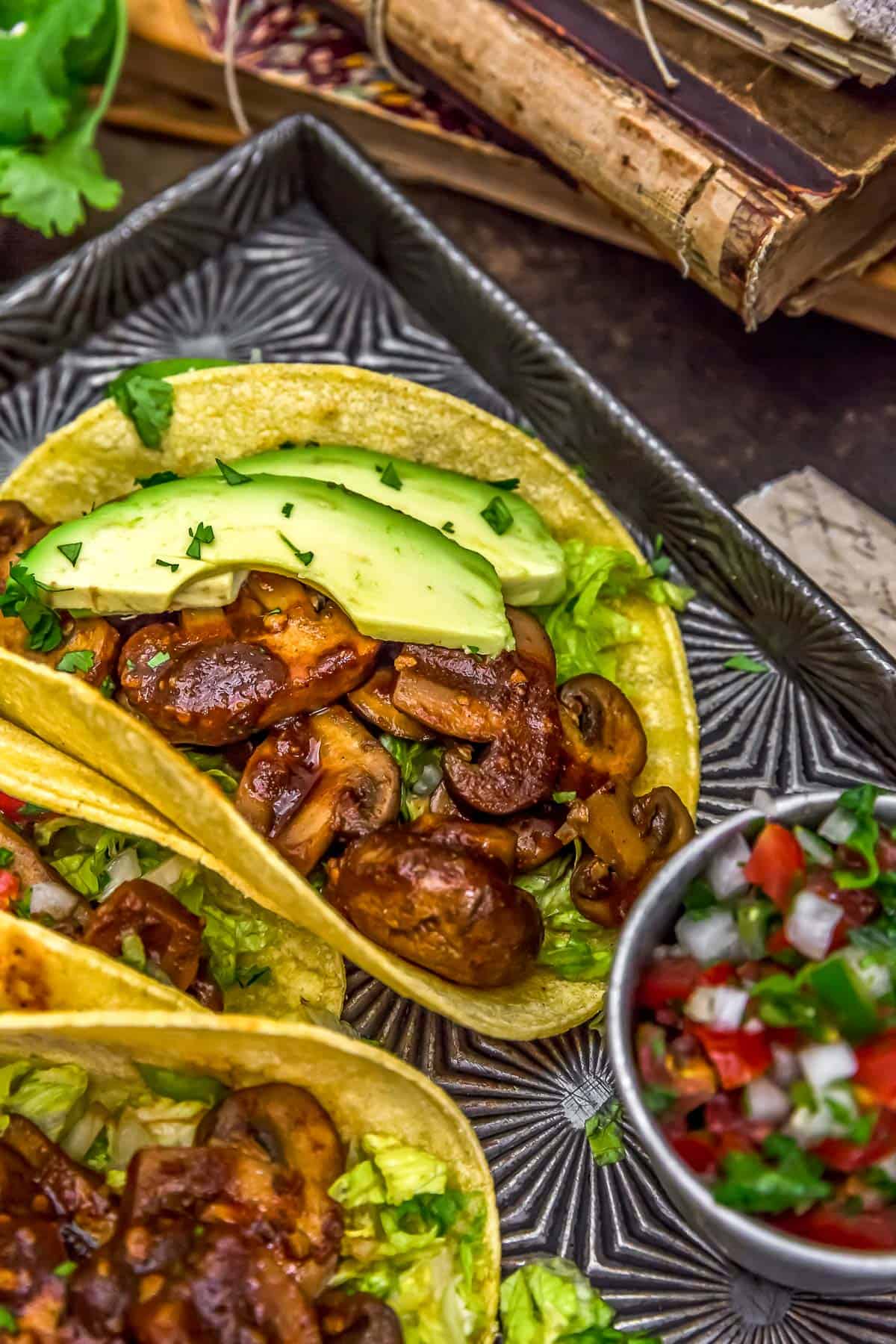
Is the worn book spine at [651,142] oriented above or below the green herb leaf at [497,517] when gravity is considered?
above

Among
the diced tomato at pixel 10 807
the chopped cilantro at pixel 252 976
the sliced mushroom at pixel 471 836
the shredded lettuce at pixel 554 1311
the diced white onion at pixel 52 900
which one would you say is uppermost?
the sliced mushroom at pixel 471 836

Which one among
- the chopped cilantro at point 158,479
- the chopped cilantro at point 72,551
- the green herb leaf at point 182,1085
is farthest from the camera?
the chopped cilantro at point 158,479

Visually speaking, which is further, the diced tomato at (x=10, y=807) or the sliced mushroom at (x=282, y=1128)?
the diced tomato at (x=10, y=807)

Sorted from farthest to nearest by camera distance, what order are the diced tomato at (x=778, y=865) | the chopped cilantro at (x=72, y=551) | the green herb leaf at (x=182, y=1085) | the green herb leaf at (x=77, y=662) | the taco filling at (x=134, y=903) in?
the green herb leaf at (x=77, y=662) < the chopped cilantro at (x=72, y=551) < the taco filling at (x=134, y=903) < the green herb leaf at (x=182, y=1085) < the diced tomato at (x=778, y=865)

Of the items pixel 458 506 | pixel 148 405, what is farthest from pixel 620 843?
pixel 148 405

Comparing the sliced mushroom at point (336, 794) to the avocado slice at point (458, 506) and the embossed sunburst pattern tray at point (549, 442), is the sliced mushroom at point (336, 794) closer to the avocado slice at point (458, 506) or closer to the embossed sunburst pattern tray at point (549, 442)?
the embossed sunburst pattern tray at point (549, 442)

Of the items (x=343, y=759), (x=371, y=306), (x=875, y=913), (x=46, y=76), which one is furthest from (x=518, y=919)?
(x=46, y=76)

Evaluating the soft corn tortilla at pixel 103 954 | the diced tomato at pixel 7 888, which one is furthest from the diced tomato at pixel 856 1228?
the diced tomato at pixel 7 888
